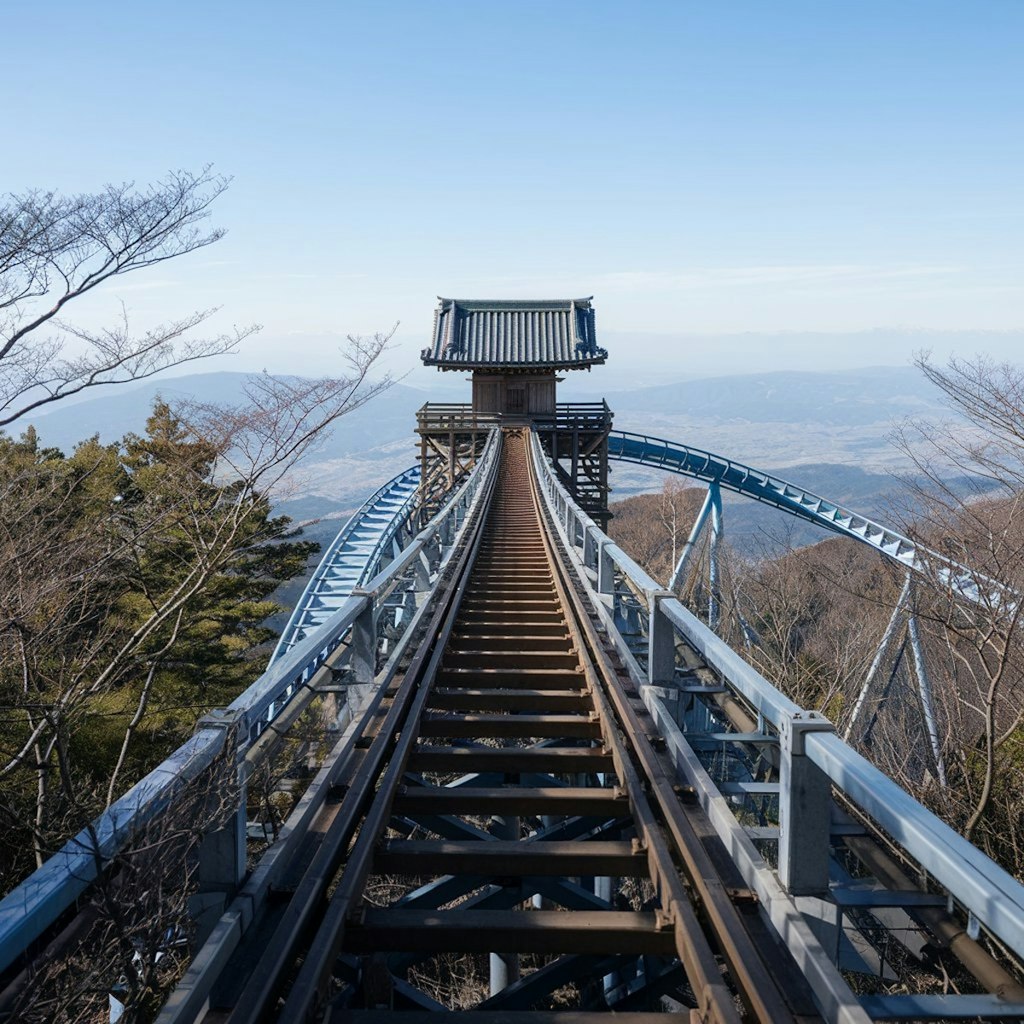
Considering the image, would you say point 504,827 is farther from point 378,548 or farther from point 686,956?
point 378,548

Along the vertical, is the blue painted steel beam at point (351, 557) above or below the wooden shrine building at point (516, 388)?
below

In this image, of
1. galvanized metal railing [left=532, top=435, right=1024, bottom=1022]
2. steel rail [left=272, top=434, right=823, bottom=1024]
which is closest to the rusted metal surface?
steel rail [left=272, top=434, right=823, bottom=1024]

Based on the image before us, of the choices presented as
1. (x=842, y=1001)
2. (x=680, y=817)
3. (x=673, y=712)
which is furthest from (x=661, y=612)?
(x=842, y=1001)

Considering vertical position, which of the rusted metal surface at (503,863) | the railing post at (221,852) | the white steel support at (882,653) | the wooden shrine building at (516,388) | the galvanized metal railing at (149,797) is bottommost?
the white steel support at (882,653)

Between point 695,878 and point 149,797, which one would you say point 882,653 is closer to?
point 695,878

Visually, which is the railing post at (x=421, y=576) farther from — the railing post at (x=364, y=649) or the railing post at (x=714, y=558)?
the railing post at (x=714, y=558)

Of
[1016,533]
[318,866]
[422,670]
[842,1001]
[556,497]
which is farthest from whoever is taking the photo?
[556,497]

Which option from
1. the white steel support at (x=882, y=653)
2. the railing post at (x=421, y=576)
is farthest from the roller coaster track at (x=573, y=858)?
the white steel support at (x=882, y=653)
